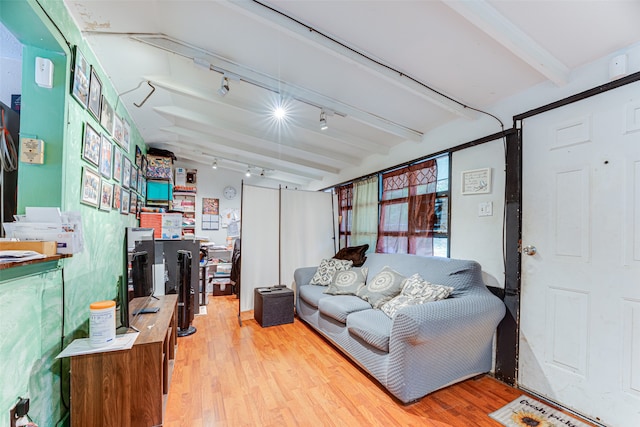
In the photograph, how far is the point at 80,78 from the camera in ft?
5.37

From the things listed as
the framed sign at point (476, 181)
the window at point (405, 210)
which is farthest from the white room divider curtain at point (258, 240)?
the framed sign at point (476, 181)

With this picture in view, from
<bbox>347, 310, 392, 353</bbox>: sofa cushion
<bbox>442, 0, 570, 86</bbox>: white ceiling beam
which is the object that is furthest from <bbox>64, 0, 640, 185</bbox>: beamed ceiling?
<bbox>347, 310, 392, 353</bbox>: sofa cushion

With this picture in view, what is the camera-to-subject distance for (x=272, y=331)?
3.19 m

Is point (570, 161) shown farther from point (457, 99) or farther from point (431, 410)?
point (431, 410)

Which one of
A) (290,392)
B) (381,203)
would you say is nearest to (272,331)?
(290,392)

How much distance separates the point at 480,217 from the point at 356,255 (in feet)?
5.47

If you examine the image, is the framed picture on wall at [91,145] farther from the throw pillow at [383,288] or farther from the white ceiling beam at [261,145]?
the throw pillow at [383,288]

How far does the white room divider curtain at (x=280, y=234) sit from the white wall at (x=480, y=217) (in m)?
2.11

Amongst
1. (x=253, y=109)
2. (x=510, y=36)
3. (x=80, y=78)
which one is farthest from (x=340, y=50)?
(x=80, y=78)

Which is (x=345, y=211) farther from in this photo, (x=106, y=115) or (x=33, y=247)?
(x=33, y=247)

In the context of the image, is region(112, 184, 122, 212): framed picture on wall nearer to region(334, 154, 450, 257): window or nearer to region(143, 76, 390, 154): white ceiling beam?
region(143, 76, 390, 154): white ceiling beam

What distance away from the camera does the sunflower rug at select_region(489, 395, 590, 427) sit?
1.67 meters

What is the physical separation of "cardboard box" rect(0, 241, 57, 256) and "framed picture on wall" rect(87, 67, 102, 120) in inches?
42.7

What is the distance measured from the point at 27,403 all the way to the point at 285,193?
3225 millimetres
